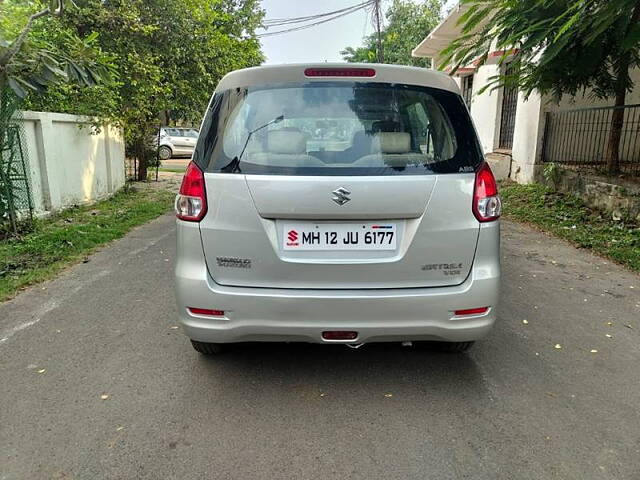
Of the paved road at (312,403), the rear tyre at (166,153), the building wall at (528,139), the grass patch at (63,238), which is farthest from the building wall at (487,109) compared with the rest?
the rear tyre at (166,153)

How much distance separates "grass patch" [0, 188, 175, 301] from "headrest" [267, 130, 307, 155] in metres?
3.23

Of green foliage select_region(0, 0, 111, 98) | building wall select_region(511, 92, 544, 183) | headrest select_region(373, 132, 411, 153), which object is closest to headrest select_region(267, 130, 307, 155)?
headrest select_region(373, 132, 411, 153)

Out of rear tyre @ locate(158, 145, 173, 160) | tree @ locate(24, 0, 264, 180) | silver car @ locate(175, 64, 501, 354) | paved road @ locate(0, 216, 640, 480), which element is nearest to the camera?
paved road @ locate(0, 216, 640, 480)

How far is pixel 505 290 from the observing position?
469 centimetres

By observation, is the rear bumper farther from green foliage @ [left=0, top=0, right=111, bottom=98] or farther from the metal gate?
the metal gate

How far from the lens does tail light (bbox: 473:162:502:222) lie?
2607mm

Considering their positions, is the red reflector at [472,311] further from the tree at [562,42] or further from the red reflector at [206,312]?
the tree at [562,42]

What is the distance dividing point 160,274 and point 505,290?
11.3ft

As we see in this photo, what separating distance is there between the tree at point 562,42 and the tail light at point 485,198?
2300mm

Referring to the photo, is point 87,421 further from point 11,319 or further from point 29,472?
point 11,319

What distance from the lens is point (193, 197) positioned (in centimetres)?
261

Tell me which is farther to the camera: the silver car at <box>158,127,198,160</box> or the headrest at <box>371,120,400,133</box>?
the silver car at <box>158,127,198,160</box>

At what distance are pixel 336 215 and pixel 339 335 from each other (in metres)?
0.64

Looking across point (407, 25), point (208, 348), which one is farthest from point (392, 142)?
point (407, 25)
